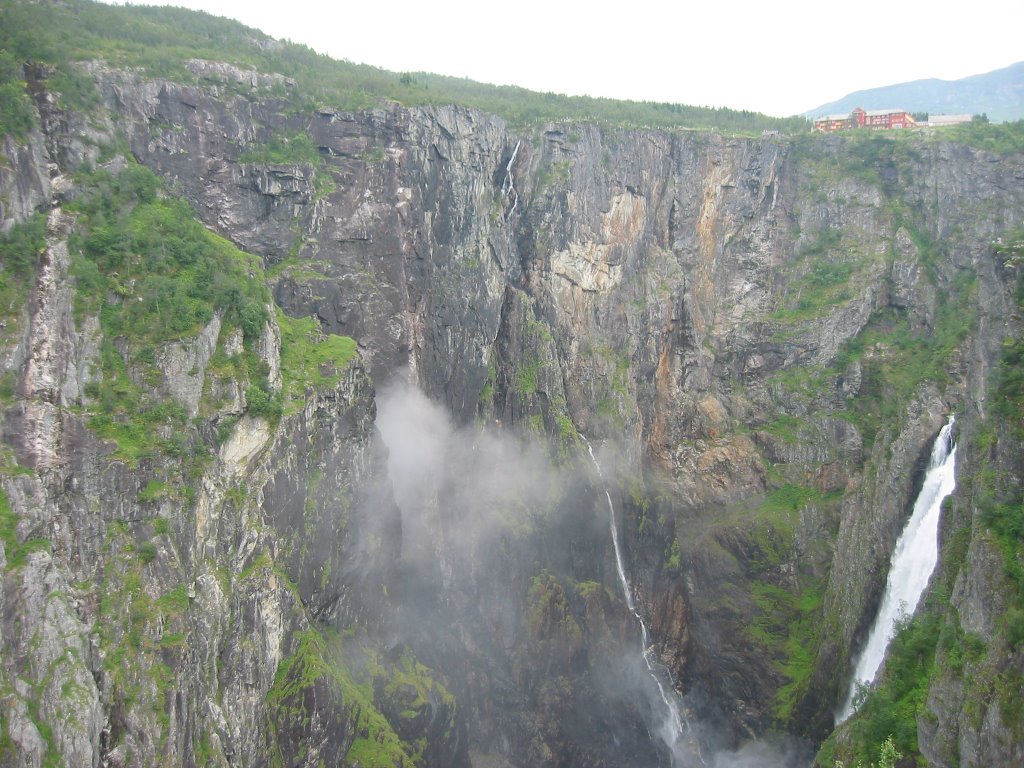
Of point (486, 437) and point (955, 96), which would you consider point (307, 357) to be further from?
point (955, 96)

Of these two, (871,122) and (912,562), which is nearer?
(912,562)

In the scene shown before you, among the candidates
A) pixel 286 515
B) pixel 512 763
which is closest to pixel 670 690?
pixel 512 763

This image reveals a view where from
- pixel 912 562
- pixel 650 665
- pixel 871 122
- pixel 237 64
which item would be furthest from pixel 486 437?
pixel 871 122

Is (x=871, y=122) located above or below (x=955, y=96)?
below

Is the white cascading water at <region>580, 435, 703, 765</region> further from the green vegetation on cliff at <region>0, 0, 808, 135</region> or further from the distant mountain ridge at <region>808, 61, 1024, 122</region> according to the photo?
the distant mountain ridge at <region>808, 61, 1024, 122</region>

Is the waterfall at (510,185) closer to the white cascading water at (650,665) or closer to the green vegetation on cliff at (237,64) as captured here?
the green vegetation on cliff at (237,64)

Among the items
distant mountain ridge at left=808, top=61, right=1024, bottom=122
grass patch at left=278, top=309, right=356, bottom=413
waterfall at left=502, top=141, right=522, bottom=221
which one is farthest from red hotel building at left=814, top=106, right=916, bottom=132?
distant mountain ridge at left=808, top=61, right=1024, bottom=122

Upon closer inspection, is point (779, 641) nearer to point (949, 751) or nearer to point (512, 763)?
point (512, 763)
